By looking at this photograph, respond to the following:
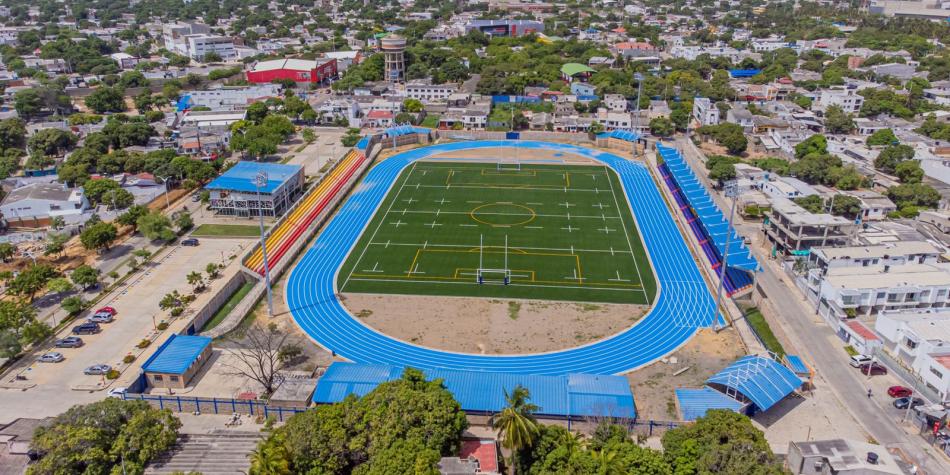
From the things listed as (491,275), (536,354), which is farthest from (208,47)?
(536,354)

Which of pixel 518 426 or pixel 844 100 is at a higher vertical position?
pixel 844 100

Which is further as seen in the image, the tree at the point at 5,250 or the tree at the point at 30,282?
the tree at the point at 5,250

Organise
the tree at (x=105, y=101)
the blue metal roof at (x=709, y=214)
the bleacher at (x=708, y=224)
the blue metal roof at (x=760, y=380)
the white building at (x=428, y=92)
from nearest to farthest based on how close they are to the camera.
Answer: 1. the blue metal roof at (x=760, y=380)
2. the blue metal roof at (x=709, y=214)
3. the bleacher at (x=708, y=224)
4. the tree at (x=105, y=101)
5. the white building at (x=428, y=92)

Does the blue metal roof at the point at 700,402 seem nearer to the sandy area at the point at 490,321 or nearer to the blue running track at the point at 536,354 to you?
the blue running track at the point at 536,354

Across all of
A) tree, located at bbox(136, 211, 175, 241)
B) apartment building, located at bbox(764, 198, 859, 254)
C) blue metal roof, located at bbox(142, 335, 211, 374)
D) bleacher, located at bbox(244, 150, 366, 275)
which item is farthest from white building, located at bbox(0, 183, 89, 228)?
apartment building, located at bbox(764, 198, 859, 254)

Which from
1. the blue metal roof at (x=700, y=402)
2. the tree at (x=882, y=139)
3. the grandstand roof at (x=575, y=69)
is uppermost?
the grandstand roof at (x=575, y=69)

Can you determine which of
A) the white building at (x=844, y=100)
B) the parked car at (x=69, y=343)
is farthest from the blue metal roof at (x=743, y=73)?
the parked car at (x=69, y=343)

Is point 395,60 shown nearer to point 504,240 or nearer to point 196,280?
point 504,240

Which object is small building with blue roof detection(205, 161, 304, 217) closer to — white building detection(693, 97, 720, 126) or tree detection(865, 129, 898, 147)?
white building detection(693, 97, 720, 126)
